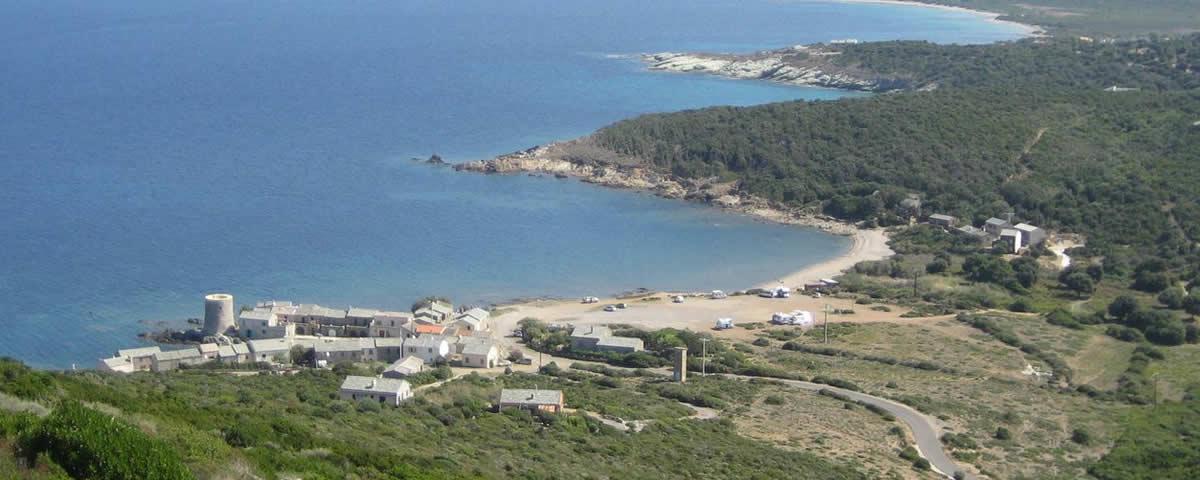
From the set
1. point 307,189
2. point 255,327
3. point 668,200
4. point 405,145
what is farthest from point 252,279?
point 405,145

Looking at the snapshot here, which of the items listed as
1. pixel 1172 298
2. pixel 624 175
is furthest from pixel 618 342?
pixel 624 175

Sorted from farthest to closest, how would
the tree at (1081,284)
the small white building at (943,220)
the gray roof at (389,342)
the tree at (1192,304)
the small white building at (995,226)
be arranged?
the small white building at (943,220) → the small white building at (995,226) → the tree at (1081,284) → the tree at (1192,304) → the gray roof at (389,342)

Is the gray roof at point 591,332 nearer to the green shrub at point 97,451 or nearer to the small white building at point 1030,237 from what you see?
the small white building at point 1030,237

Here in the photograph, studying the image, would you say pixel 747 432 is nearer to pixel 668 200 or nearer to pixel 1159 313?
pixel 1159 313

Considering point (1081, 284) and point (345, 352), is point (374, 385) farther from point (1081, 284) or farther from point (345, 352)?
point (1081, 284)

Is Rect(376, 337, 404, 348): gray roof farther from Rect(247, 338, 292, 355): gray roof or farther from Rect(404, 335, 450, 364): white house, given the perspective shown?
Rect(247, 338, 292, 355): gray roof

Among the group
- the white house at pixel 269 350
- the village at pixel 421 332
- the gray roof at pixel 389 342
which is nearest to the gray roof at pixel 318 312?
the village at pixel 421 332

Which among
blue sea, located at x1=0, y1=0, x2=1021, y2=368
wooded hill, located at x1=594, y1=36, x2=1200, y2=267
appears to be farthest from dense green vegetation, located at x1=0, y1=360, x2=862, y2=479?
wooded hill, located at x1=594, y1=36, x2=1200, y2=267
